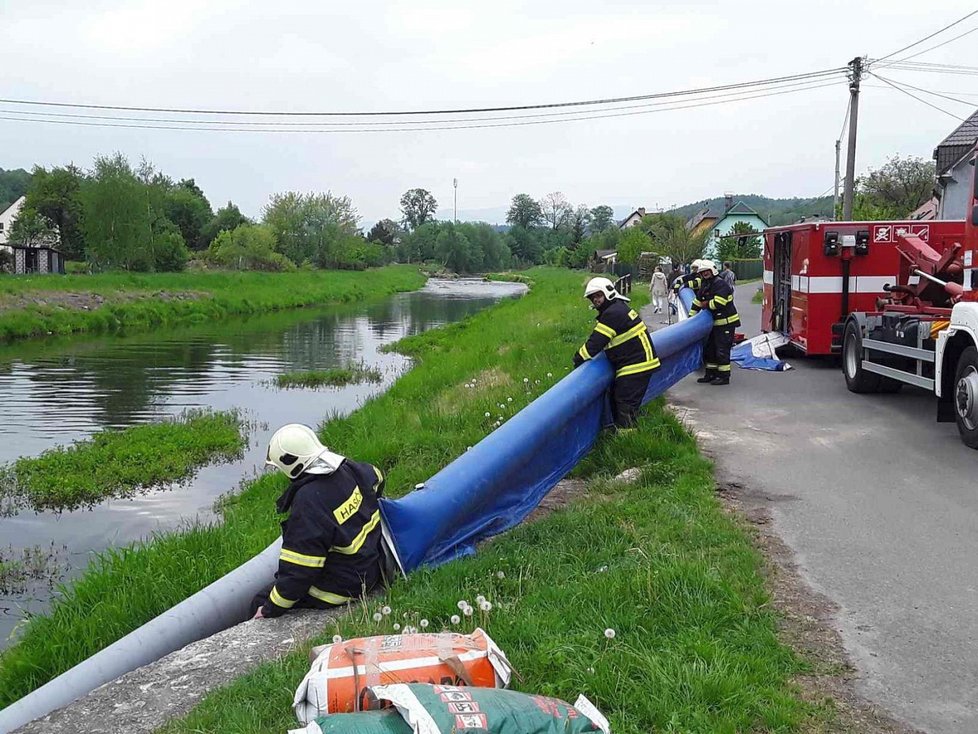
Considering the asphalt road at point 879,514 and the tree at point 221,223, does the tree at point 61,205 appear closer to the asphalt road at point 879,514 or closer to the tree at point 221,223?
the tree at point 221,223

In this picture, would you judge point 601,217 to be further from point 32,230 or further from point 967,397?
point 967,397

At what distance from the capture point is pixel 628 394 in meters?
8.32

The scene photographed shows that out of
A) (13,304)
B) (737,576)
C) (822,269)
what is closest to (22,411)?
(822,269)

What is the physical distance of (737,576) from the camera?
4828 millimetres


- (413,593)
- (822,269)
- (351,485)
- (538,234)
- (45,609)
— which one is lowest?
(45,609)

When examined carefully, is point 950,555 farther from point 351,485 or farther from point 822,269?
point 822,269

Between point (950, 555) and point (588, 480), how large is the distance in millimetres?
2943

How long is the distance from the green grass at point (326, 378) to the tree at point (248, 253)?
50954mm

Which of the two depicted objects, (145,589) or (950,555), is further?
(145,589)

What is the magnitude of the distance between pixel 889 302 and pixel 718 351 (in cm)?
219

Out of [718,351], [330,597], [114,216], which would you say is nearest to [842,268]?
[718,351]

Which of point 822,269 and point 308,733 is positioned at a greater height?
point 822,269

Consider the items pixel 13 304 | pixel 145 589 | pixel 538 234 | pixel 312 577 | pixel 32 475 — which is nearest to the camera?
pixel 312 577

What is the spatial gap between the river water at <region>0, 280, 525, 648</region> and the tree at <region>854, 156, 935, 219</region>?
113 feet
